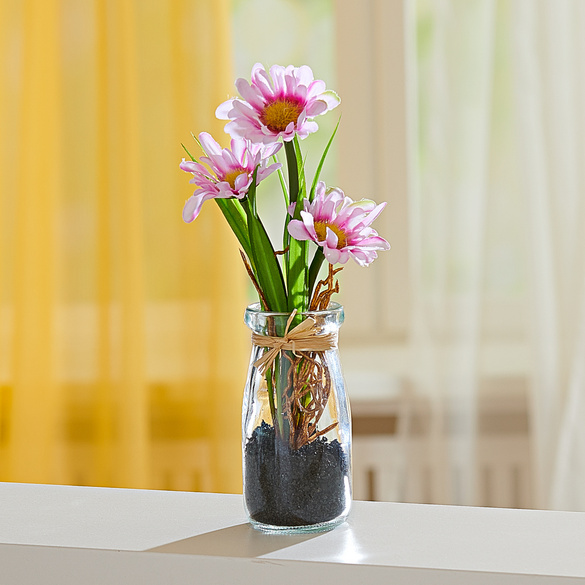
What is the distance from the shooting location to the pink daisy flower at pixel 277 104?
60cm

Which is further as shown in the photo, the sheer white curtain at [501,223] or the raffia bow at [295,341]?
the sheer white curtain at [501,223]

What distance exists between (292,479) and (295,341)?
0.11 metres

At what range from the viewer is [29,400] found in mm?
1654

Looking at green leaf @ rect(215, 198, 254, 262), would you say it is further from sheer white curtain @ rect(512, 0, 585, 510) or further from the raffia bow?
sheer white curtain @ rect(512, 0, 585, 510)

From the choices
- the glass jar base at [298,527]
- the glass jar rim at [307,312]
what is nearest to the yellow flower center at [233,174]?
the glass jar rim at [307,312]

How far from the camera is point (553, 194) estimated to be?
1.56 meters

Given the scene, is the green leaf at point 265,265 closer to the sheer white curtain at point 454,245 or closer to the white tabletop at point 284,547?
the white tabletop at point 284,547

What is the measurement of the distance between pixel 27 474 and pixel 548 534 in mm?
1267

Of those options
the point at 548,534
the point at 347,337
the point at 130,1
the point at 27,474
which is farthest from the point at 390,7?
the point at 548,534

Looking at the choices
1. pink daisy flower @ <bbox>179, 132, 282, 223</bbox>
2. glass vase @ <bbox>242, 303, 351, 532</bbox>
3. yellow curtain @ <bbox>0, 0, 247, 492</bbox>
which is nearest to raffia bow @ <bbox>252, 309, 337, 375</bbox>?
glass vase @ <bbox>242, 303, 351, 532</bbox>

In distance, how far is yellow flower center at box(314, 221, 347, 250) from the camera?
2.02ft

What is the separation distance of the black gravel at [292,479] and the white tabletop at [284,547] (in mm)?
19

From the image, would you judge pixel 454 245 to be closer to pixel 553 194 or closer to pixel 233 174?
pixel 553 194

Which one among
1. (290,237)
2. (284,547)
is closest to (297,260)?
(290,237)
